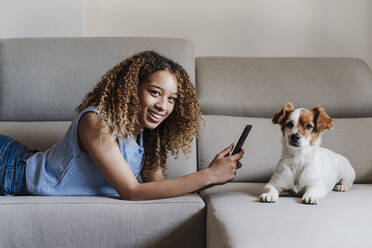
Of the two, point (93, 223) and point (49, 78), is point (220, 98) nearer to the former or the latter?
point (49, 78)

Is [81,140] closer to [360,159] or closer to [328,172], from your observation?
[328,172]

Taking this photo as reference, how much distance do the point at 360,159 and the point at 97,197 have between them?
1280mm

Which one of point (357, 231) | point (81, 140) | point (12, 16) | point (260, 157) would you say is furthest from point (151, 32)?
point (357, 231)

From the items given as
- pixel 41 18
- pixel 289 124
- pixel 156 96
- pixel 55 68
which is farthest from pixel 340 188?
pixel 41 18

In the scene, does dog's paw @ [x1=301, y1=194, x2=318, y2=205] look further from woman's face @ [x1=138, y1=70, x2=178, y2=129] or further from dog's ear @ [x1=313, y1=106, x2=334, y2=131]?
woman's face @ [x1=138, y1=70, x2=178, y2=129]

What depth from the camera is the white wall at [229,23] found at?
2.56 m

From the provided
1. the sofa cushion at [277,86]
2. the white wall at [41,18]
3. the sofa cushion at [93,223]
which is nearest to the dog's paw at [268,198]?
the sofa cushion at [93,223]

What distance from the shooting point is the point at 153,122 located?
62.4 inches

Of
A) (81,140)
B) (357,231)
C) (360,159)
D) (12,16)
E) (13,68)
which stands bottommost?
(360,159)

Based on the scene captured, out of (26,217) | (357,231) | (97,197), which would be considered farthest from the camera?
(97,197)

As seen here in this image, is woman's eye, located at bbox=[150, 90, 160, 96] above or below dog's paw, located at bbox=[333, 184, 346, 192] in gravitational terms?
above

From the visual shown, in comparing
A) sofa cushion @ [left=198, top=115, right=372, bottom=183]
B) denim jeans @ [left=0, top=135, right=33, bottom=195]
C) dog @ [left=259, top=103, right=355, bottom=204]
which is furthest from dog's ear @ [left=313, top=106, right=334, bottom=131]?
denim jeans @ [left=0, top=135, right=33, bottom=195]

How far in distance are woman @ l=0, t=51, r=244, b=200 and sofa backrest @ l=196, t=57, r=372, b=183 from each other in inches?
16.5

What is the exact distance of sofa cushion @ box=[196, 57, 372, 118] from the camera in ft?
7.08
